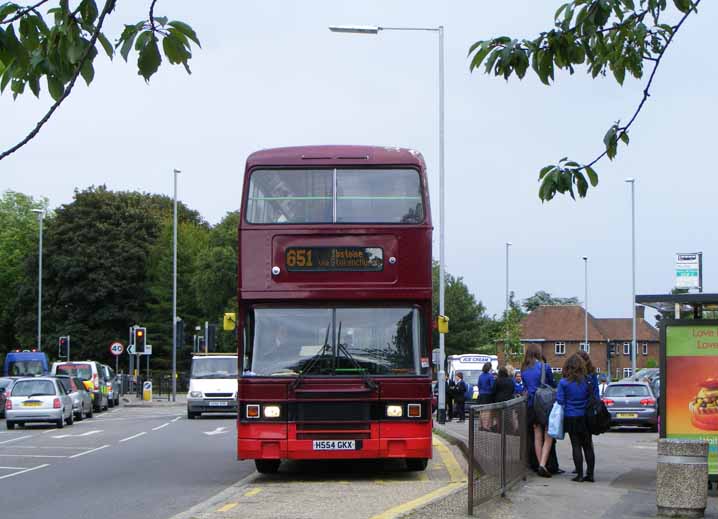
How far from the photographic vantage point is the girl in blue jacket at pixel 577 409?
1595 cm

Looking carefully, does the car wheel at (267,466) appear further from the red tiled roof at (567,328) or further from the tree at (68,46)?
the red tiled roof at (567,328)

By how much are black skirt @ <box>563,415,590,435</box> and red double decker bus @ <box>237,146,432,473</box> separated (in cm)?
190

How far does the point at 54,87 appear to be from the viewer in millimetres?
5660

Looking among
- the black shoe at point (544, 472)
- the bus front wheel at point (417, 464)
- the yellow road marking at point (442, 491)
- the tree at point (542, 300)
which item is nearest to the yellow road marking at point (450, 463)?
the yellow road marking at point (442, 491)

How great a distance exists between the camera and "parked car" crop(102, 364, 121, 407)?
51672 mm

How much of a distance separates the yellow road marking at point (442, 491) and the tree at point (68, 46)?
6.78 metres

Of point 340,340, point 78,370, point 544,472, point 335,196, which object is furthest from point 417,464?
point 78,370

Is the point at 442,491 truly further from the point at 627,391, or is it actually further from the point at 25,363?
the point at 25,363

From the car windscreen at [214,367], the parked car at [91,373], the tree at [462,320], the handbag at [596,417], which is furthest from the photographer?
the tree at [462,320]

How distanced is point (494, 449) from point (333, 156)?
5.42m

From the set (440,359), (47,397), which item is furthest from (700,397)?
(47,397)

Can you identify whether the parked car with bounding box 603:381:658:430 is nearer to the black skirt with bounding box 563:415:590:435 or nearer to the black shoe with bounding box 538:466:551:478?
the black shoe with bounding box 538:466:551:478

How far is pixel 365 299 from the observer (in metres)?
16.3

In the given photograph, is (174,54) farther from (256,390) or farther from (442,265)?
(442,265)
